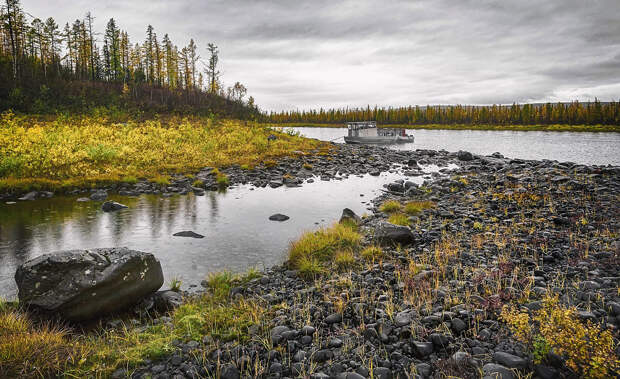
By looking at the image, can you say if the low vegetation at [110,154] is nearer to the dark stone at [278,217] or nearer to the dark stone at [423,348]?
the dark stone at [278,217]

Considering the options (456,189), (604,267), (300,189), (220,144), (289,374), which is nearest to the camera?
(289,374)

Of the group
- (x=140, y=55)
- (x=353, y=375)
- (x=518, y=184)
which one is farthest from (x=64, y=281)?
(x=140, y=55)

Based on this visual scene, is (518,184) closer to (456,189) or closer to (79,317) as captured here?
(456,189)

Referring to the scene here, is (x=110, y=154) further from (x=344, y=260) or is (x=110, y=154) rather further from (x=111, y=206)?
(x=344, y=260)

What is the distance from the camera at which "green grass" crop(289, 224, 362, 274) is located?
850 cm

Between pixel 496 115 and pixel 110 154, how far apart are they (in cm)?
15633

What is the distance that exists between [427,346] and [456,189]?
15.2 meters

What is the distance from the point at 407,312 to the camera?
5.49 meters

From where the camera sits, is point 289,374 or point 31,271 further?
point 31,271

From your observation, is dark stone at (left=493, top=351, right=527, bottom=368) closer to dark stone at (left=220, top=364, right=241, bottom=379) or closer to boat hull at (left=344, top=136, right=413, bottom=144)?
dark stone at (left=220, top=364, right=241, bottom=379)

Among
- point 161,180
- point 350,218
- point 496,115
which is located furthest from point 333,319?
point 496,115

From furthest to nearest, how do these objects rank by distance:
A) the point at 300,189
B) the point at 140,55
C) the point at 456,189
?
1. the point at 140,55
2. the point at 300,189
3. the point at 456,189

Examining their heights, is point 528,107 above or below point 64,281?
above

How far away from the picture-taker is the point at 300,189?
20875 millimetres
